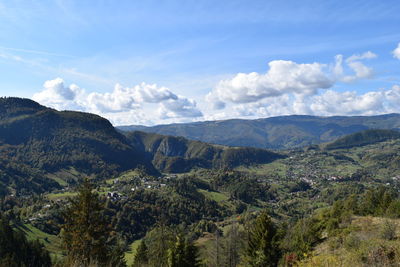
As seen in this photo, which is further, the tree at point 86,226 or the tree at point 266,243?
the tree at point 266,243

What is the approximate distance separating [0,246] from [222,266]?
234 feet

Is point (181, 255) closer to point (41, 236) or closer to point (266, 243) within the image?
point (266, 243)

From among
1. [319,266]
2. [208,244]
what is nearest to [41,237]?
[208,244]

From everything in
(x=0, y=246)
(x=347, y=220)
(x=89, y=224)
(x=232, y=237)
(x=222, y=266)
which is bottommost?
(x=222, y=266)

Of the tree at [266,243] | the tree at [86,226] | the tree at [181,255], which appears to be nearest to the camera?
the tree at [86,226]

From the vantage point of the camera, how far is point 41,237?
162 m

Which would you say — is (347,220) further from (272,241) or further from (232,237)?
(232,237)

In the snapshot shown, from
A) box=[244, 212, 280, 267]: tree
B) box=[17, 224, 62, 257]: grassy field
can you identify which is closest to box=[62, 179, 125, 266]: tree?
box=[244, 212, 280, 267]: tree

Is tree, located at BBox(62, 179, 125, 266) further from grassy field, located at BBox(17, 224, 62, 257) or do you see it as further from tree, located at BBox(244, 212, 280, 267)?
grassy field, located at BBox(17, 224, 62, 257)

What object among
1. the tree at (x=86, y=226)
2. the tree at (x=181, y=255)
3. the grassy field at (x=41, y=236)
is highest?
the tree at (x=86, y=226)

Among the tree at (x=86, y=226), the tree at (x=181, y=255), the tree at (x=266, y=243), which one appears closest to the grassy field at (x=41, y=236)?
the tree at (x=181, y=255)

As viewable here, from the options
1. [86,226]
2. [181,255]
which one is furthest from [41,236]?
[86,226]

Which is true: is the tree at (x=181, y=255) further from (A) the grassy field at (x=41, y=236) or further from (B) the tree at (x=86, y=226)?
(A) the grassy field at (x=41, y=236)

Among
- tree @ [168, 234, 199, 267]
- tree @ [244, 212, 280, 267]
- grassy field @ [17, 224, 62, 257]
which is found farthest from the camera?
grassy field @ [17, 224, 62, 257]
